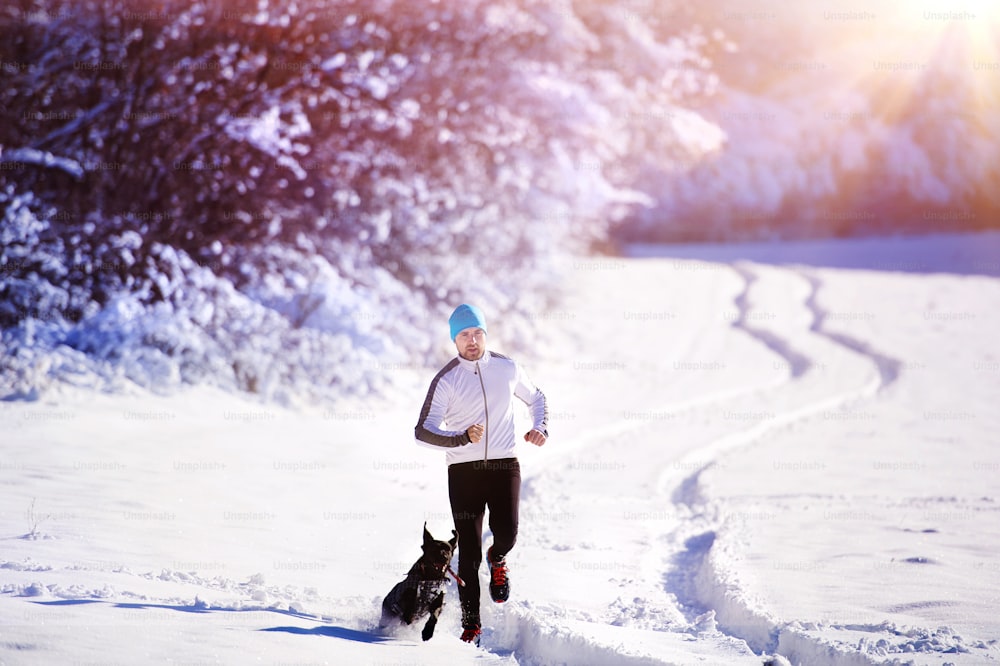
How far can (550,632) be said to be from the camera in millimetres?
4820

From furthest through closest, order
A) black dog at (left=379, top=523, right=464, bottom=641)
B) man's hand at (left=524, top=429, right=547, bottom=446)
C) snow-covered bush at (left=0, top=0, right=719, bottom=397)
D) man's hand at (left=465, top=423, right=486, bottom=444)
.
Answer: snow-covered bush at (left=0, top=0, right=719, bottom=397) → man's hand at (left=524, top=429, right=547, bottom=446) → black dog at (left=379, top=523, right=464, bottom=641) → man's hand at (left=465, top=423, right=486, bottom=444)

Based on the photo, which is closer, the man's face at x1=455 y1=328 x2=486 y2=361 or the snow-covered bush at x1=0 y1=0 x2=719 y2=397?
the man's face at x1=455 y1=328 x2=486 y2=361

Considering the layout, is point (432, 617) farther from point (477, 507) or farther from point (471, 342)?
point (471, 342)

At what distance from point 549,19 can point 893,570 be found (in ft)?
39.3

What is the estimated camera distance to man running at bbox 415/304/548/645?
478 cm

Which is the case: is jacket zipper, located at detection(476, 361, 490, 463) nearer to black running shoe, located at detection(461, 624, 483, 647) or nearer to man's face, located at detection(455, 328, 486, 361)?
man's face, located at detection(455, 328, 486, 361)

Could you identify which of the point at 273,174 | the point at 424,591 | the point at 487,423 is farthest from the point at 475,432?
the point at 273,174

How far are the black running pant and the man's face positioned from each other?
52 centimetres

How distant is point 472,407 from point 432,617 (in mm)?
1022

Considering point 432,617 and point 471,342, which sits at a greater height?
point 471,342

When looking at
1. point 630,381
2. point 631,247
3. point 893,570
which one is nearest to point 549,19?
point 630,381

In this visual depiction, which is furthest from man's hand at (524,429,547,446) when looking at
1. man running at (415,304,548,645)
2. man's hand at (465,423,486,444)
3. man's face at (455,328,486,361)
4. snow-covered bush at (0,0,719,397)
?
snow-covered bush at (0,0,719,397)

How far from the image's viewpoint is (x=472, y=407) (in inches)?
188

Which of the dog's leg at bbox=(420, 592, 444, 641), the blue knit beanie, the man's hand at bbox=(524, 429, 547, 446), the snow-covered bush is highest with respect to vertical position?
the snow-covered bush
